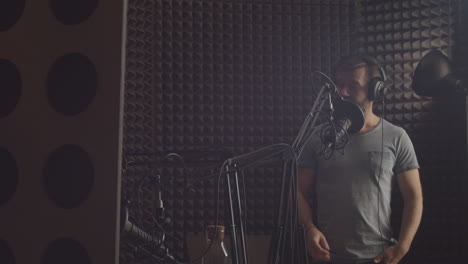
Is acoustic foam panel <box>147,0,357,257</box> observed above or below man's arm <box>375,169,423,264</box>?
above

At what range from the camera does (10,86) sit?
774 millimetres

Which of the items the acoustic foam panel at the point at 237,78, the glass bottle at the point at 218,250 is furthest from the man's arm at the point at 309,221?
the acoustic foam panel at the point at 237,78

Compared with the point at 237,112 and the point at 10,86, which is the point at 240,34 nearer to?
the point at 237,112

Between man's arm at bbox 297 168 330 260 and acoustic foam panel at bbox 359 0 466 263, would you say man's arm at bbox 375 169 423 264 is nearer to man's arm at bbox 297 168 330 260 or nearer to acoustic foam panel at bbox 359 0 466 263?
man's arm at bbox 297 168 330 260

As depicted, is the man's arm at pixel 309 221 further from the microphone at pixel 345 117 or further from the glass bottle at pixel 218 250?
the glass bottle at pixel 218 250

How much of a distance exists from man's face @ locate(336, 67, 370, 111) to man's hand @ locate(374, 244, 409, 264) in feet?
2.11

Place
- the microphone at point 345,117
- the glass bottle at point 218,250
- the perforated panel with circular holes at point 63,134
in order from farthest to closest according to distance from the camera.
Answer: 1. the microphone at point 345,117
2. the glass bottle at point 218,250
3. the perforated panel with circular holes at point 63,134

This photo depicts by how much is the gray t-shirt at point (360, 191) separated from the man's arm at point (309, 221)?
0.07m

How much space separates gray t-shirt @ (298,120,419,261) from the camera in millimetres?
2197

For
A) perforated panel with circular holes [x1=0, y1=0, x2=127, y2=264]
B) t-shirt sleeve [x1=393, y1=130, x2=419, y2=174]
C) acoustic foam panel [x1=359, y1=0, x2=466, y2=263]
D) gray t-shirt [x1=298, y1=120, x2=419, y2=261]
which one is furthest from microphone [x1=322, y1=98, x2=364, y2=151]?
acoustic foam panel [x1=359, y1=0, x2=466, y2=263]

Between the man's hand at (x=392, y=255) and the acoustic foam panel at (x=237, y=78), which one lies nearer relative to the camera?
the man's hand at (x=392, y=255)

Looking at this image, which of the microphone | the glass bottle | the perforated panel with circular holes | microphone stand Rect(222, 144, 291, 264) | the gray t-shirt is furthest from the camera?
the gray t-shirt

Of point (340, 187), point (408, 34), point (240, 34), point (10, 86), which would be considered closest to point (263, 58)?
point (240, 34)

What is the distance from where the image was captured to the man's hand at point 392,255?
210 cm
